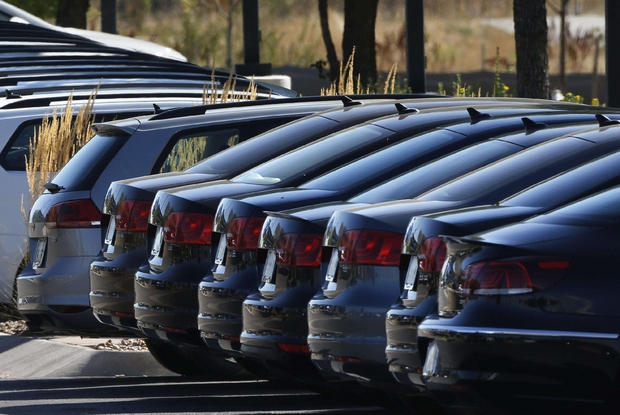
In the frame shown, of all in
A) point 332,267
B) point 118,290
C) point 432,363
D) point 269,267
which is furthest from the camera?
point 118,290

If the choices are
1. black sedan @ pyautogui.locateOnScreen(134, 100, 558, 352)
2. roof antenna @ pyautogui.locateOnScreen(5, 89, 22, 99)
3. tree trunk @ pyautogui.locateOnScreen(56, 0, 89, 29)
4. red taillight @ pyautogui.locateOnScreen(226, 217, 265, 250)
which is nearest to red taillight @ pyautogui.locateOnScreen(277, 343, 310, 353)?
red taillight @ pyautogui.locateOnScreen(226, 217, 265, 250)

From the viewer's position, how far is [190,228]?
7.43 m

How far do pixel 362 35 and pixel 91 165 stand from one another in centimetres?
1383

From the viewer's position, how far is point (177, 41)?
56.6m

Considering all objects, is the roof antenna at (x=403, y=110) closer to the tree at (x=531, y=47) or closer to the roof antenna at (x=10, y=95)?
the roof antenna at (x=10, y=95)

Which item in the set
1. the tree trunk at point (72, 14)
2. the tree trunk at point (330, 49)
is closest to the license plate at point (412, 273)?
the tree trunk at point (330, 49)

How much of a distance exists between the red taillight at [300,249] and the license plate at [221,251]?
2.09 feet

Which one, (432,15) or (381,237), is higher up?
(432,15)

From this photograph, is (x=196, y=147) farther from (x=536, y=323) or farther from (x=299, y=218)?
(x=536, y=323)

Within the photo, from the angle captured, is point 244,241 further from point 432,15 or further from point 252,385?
point 432,15

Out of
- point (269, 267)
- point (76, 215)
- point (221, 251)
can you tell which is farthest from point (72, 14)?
point (269, 267)

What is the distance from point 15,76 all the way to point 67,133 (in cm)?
445

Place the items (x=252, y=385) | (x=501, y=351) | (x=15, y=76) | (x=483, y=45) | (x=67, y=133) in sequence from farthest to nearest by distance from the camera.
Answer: (x=483, y=45)
(x=15, y=76)
(x=67, y=133)
(x=252, y=385)
(x=501, y=351)

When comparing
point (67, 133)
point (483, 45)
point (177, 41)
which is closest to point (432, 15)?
point (483, 45)
